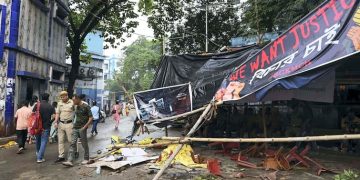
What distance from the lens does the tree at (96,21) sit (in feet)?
72.8

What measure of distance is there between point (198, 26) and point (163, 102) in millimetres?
18858

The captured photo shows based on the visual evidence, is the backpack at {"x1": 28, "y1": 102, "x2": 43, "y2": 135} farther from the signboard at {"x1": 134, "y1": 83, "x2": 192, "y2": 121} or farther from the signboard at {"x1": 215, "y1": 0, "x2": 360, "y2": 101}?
the signboard at {"x1": 215, "y1": 0, "x2": 360, "y2": 101}

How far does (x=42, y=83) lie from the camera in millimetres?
19031

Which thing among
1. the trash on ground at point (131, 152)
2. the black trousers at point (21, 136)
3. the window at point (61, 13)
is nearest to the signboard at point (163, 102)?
the trash on ground at point (131, 152)

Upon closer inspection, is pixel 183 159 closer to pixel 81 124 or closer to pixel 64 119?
pixel 81 124

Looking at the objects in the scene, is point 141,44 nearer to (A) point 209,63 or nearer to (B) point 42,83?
(B) point 42,83

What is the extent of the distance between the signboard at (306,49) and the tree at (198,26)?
64.0ft

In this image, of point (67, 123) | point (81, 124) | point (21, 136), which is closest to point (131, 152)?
point (81, 124)

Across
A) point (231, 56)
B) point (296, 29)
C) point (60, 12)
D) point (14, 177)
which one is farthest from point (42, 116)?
point (60, 12)

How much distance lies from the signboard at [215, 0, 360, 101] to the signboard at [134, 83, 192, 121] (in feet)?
8.67

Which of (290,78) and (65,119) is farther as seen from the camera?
(65,119)

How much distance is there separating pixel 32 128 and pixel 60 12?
13.6 m

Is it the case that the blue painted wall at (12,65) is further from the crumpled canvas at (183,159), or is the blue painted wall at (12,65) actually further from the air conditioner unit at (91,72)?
the air conditioner unit at (91,72)

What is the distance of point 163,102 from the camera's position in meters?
11.0
